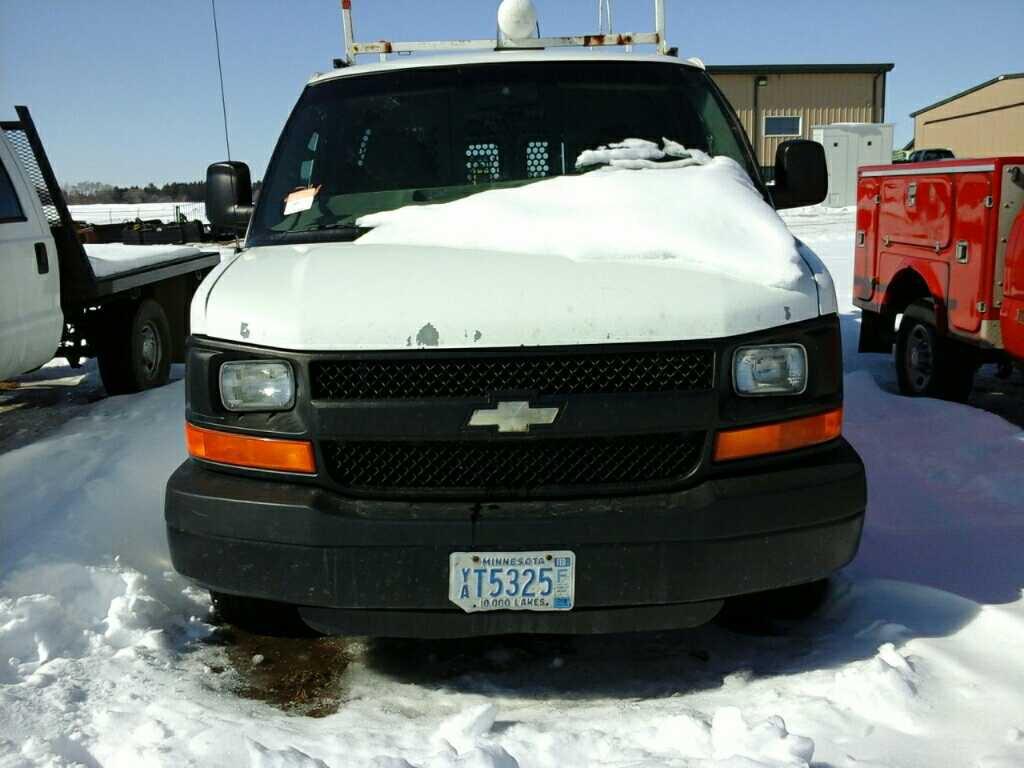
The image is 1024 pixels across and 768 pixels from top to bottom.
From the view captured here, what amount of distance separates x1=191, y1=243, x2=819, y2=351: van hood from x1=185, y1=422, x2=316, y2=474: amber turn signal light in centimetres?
29

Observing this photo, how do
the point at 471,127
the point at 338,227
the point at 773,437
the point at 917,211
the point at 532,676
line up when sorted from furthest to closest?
1. the point at 917,211
2. the point at 471,127
3. the point at 338,227
4. the point at 532,676
5. the point at 773,437

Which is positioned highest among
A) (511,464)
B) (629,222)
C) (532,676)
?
(629,222)

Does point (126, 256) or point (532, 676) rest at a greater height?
point (126, 256)

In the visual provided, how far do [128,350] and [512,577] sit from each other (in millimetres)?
5468

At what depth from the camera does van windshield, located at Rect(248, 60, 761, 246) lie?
12.9ft

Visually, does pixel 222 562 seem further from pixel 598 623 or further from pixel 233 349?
pixel 598 623

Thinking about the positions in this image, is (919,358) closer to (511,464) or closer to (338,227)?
(338,227)

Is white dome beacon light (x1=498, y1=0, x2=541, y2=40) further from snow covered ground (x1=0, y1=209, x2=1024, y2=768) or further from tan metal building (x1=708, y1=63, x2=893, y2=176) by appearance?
tan metal building (x1=708, y1=63, x2=893, y2=176)

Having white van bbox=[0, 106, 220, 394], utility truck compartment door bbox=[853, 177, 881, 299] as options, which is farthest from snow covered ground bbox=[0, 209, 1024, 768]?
utility truck compartment door bbox=[853, 177, 881, 299]

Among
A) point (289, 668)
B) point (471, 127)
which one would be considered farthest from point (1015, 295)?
point (289, 668)

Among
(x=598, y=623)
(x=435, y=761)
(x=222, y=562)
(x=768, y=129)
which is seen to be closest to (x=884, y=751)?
(x=598, y=623)

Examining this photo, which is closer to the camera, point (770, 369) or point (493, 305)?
point (493, 305)

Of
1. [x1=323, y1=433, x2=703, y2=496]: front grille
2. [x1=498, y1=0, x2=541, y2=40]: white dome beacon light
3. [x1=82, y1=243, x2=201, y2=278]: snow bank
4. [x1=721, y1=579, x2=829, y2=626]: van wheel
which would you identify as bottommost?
[x1=721, y1=579, x2=829, y2=626]: van wheel

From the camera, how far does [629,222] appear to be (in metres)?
3.21
